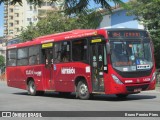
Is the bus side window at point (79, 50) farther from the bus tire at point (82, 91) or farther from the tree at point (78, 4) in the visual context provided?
the tree at point (78, 4)

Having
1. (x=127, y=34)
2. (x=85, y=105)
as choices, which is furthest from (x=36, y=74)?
(x=85, y=105)

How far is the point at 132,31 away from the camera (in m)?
17.0

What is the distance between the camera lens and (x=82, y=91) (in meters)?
17.6

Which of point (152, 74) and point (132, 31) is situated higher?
point (132, 31)

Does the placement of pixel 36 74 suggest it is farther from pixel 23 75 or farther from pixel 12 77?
pixel 12 77

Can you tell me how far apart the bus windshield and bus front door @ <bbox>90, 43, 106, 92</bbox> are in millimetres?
527

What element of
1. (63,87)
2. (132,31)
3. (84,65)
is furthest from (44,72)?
(132,31)

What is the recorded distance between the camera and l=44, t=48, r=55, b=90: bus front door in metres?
20.0

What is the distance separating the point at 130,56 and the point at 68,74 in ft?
11.1

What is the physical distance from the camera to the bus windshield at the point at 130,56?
16.1 meters

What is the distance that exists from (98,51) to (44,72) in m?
4.90

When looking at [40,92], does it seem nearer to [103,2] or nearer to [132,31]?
[132,31]

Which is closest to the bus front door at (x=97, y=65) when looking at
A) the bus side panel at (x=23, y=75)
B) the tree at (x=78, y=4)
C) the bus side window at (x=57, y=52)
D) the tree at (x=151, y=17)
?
the bus side window at (x=57, y=52)

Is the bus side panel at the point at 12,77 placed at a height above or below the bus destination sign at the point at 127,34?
below
